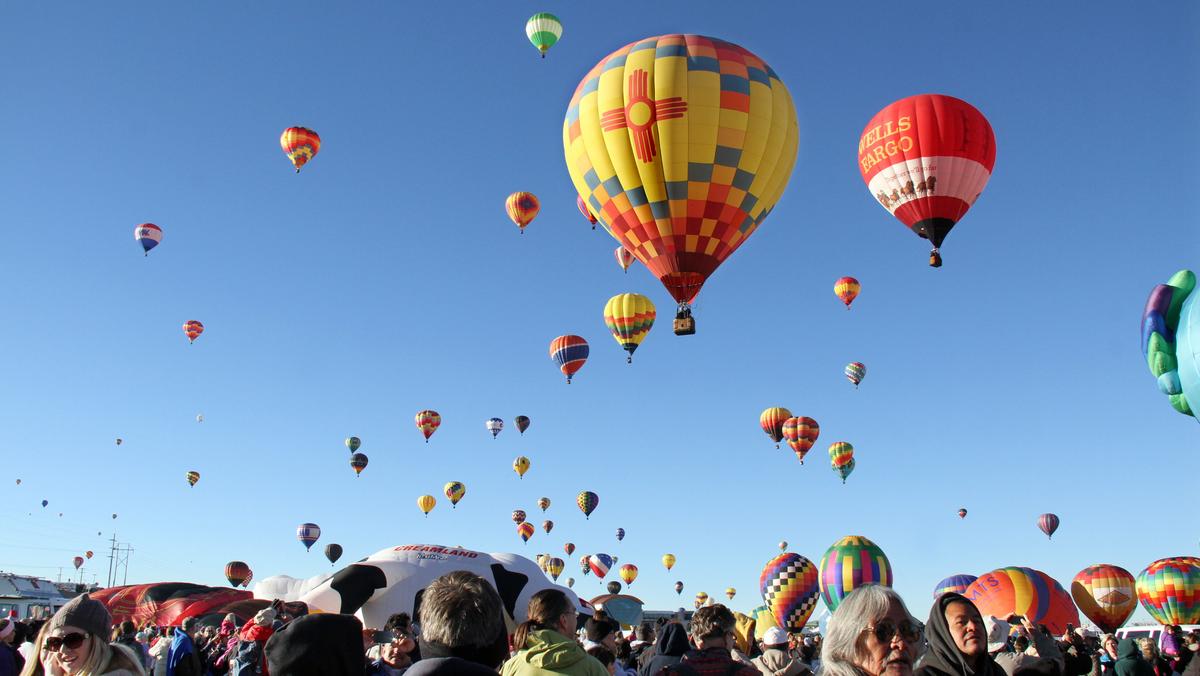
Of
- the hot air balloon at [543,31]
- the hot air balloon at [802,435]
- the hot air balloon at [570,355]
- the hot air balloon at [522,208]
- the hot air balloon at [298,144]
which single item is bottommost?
the hot air balloon at [802,435]

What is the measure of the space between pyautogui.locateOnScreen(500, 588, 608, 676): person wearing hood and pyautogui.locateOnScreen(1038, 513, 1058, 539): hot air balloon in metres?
39.7

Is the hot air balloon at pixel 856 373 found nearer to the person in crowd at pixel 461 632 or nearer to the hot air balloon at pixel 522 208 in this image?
the hot air balloon at pixel 522 208

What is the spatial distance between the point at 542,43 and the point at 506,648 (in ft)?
87.0

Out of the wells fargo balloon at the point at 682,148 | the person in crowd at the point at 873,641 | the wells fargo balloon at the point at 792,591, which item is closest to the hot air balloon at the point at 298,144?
the wells fargo balloon at the point at 682,148

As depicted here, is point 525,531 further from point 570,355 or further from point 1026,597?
point 1026,597

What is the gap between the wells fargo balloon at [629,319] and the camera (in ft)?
89.5

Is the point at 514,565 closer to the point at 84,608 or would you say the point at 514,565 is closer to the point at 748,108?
the point at 748,108

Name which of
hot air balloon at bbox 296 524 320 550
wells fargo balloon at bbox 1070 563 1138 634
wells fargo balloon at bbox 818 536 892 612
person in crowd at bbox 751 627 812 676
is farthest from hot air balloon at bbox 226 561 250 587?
person in crowd at bbox 751 627 812 676

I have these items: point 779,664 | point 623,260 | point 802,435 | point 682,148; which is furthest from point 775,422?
point 779,664

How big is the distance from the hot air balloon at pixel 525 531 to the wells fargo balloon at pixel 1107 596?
96.5 feet

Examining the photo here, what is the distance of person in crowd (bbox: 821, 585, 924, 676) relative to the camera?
9.51 ft

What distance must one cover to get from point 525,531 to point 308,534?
37.6 ft

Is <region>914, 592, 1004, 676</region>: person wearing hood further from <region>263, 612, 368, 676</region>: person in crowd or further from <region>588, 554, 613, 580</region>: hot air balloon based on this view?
<region>588, 554, 613, 580</region>: hot air balloon

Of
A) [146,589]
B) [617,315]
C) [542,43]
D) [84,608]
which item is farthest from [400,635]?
[146,589]
